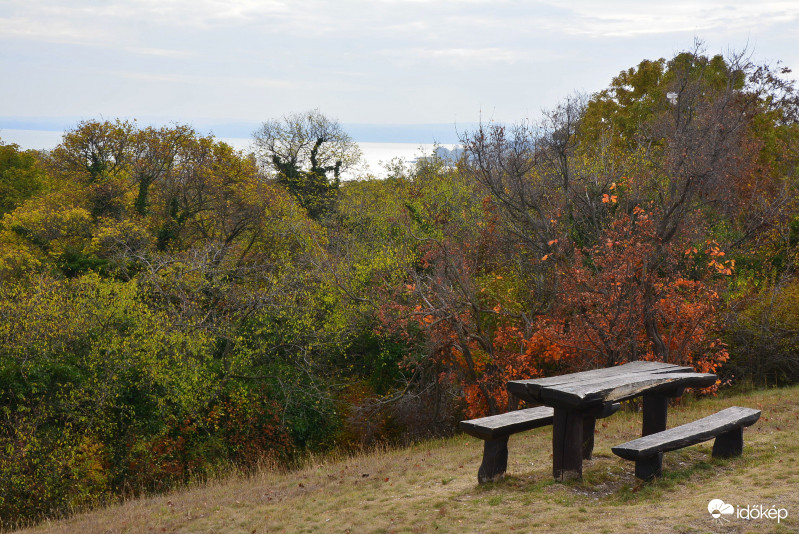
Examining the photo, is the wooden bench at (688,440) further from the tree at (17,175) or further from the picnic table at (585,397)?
the tree at (17,175)

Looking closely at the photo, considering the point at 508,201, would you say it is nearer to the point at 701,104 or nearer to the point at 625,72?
the point at 701,104

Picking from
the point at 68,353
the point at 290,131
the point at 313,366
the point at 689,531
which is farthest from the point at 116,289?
the point at 290,131

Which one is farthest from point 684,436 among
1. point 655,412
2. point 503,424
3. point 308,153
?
point 308,153

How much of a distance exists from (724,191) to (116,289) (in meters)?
17.5

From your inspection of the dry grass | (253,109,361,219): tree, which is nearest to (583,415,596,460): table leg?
the dry grass

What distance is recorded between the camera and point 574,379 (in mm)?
8414

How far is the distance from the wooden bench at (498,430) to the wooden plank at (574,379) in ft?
1.31

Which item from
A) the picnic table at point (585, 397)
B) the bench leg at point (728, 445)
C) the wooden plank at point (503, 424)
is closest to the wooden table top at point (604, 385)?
the picnic table at point (585, 397)

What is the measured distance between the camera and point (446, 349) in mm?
17047

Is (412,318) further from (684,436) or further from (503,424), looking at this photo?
(684,436)

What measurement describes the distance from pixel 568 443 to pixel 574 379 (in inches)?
37.2

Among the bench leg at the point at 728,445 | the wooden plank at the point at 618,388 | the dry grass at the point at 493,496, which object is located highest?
the wooden plank at the point at 618,388

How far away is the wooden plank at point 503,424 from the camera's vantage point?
7789 mm

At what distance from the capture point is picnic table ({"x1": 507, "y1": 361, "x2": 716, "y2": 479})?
759cm
